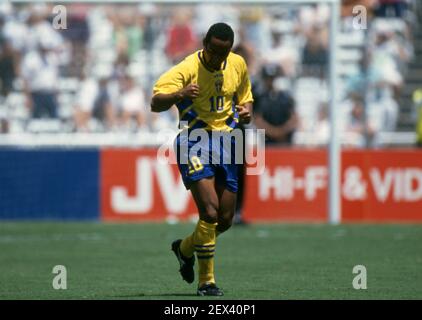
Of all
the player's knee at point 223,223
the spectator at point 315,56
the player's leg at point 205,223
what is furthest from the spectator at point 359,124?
the player's leg at point 205,223

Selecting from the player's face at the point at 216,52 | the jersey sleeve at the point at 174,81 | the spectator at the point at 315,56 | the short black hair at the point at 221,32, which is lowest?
the jersey sleeve at the point at 174,81

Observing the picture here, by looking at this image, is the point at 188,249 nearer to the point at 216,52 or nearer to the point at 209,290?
the point at 209,290

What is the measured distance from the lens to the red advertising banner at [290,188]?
65.3ft

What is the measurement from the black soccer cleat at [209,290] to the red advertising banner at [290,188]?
9.64 m

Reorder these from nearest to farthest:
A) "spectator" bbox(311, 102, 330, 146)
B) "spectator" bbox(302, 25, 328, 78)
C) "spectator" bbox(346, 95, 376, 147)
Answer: "spectator" bbox(302, 25, 328, 78)
"spectator" bbox(346, 95, 376, 147)
"spectator" bbox(311, 102, 330, 146)

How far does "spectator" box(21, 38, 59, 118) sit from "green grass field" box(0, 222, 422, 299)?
2.17 metres

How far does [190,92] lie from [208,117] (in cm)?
60

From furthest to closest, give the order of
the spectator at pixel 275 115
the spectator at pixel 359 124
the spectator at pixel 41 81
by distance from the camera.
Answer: the spectator at pixel 359 124 → the spectator at pixel 41 81 → the spectator at pixel 275 115

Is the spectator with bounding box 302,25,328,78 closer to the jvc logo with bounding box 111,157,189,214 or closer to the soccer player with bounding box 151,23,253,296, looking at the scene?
the jvc logo with bounding box 111,157,189,214

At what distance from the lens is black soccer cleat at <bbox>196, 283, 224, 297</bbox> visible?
33.3 ft

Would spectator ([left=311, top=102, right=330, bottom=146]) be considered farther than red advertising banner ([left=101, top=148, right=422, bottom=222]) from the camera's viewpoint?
Yes

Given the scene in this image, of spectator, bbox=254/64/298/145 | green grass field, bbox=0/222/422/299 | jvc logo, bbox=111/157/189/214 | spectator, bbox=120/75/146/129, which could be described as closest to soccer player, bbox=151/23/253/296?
green grass field, bbox=0/222/422/299

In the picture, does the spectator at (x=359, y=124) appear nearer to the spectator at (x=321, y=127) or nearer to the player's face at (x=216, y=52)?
the spectator at (x=321, y=127)
